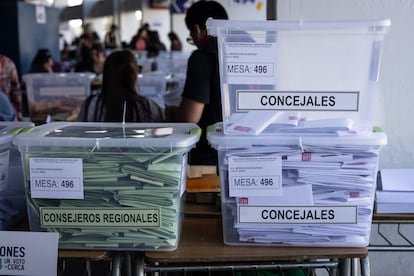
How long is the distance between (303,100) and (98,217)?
57 centimetres

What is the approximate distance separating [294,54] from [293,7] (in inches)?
28.8

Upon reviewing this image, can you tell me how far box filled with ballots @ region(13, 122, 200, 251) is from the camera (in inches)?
49.8

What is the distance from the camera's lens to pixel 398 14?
1935 millimetres

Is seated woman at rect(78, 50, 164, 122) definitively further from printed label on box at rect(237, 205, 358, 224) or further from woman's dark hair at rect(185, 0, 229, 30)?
printed label on box at rect(237, 205, 358, 224)

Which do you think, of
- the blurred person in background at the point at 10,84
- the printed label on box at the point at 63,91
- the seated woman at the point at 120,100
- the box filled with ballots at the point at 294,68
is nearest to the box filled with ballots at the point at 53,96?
the printed label on box at the point at 63,91

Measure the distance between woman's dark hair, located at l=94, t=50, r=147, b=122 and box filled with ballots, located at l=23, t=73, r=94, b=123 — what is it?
2.66 ft

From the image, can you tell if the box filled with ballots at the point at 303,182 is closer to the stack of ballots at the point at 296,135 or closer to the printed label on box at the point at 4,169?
the stack of ballots at the point at 296,135

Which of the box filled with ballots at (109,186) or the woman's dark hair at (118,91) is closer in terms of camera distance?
the box filled with ballots at (109,186)

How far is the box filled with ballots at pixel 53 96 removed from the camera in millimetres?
3547

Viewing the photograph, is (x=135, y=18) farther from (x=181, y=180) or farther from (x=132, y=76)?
(x=181, y=180)

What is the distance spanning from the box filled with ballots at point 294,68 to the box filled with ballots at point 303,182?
2.4 inches

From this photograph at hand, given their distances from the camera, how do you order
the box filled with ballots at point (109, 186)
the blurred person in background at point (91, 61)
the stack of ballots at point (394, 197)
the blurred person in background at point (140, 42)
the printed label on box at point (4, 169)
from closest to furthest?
the box filled with ballots at point (109, 186) → the printed label on box at point (4, 169) → the stack of ballots at point (394, 197) → the blurred person in background at point (91, 61) → the blurred person in background at point (140, 42)

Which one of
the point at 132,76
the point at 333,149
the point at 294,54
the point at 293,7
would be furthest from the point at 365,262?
the point at 132,76

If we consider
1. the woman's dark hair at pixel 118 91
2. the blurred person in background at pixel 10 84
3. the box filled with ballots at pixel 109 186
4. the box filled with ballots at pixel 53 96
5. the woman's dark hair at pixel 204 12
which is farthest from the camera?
the blurred person in background at pixel 10 84
